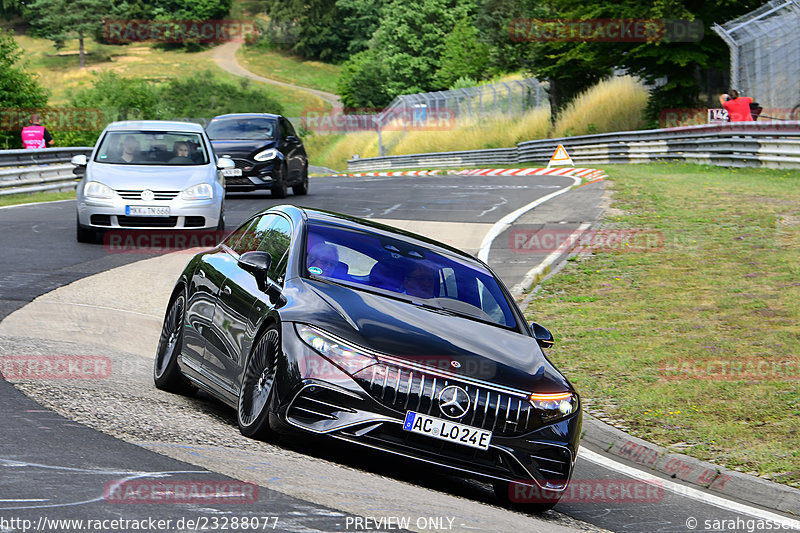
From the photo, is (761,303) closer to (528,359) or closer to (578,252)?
(578,252)

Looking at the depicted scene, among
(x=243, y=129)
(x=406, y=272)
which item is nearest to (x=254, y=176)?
(x=243, y=129)

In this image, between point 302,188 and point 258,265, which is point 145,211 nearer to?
point 258,265

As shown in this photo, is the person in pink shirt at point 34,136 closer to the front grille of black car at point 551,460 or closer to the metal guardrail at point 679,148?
the metal guardrail at point 679,148

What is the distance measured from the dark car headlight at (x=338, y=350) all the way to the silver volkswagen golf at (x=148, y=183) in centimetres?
1003

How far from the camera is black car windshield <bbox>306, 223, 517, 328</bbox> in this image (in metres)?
7.20

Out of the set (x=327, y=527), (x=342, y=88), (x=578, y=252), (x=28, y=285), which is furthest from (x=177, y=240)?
(x=342, y=88)

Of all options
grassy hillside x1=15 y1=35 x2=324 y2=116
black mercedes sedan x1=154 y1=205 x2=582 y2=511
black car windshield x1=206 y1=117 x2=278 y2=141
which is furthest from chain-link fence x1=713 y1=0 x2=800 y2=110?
grassy hillside x1=15 y1=35 x2=324 y2=116

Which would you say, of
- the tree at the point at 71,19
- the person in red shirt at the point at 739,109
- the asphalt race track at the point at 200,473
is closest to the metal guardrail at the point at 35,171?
the asphalt race track at the point at 200,473

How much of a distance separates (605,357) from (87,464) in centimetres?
651

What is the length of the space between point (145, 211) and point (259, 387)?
32.1 feet

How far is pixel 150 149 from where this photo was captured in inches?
664

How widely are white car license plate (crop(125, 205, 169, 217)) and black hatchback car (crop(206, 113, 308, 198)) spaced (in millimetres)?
7270

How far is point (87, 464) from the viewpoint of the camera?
18.0 ft

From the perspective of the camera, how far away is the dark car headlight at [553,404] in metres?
6.36
